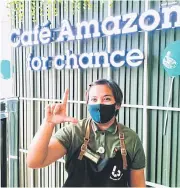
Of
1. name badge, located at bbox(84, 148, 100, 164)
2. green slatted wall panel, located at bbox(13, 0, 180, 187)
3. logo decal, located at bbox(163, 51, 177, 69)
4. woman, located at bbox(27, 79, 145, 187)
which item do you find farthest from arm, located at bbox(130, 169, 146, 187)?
logo decal, located at bbox(163, 51, 177, 69)

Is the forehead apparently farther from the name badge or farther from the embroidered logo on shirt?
the embroidered logo on shirt

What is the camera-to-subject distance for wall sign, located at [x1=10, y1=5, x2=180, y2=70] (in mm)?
2119

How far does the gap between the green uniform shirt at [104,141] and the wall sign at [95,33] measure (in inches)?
25.1

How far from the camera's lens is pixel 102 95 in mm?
1932

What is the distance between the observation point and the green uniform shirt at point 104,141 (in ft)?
6.26

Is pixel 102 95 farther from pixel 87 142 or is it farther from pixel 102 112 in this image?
pixel 87 142

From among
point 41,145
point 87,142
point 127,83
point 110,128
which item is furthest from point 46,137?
point 127,83

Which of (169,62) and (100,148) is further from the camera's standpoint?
(169,62)

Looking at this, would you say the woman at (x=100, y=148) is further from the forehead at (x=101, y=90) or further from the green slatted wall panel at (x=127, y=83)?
the green slatted wall panel at (x=127, y=83)

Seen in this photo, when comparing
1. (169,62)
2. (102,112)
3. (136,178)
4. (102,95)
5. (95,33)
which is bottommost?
(136,178)

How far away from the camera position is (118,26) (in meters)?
2.29

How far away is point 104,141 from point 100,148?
0.06 metres

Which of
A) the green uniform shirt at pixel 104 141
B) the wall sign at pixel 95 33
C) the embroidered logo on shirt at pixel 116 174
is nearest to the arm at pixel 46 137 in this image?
A: the green uniform shirt at pixel 104 141

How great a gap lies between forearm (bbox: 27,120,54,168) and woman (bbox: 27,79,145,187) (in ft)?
0.15
